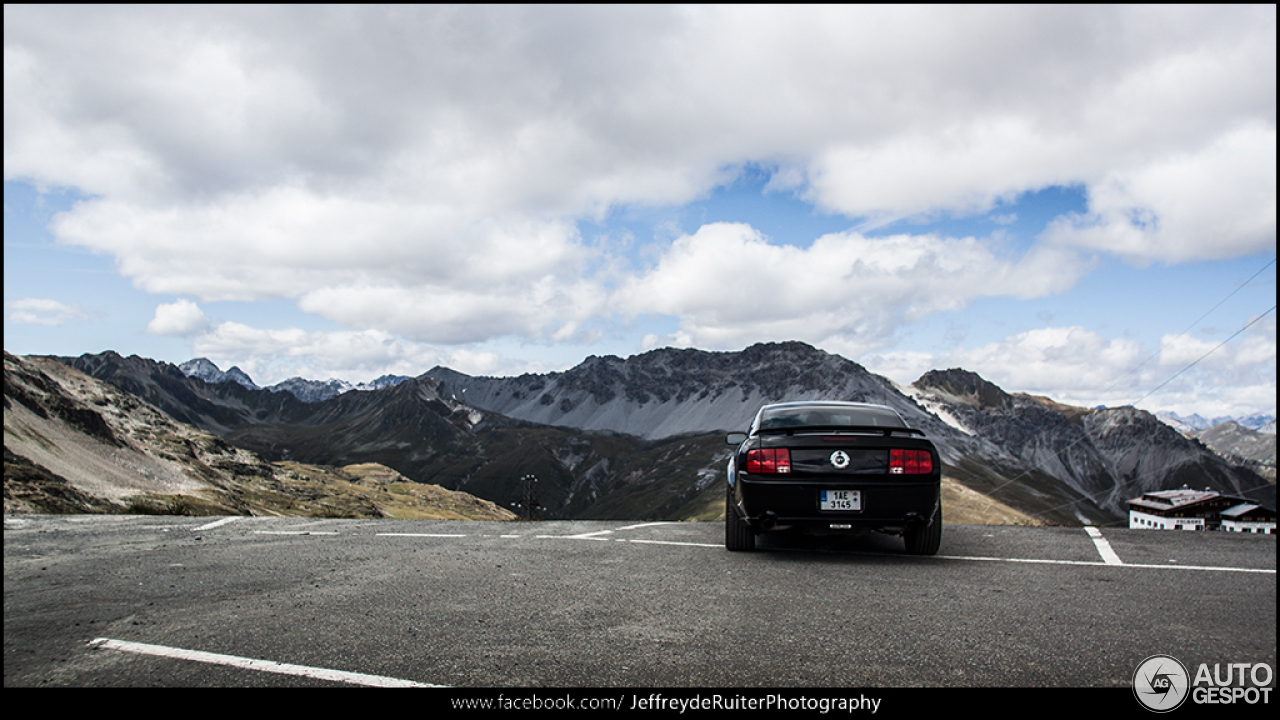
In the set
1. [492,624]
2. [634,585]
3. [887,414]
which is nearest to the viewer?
[492,624]

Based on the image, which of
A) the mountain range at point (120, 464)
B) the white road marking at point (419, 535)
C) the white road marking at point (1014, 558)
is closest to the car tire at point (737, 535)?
the white road marking at point (1014, 558)

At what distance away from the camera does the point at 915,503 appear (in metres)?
7.15

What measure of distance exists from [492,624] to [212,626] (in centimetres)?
196

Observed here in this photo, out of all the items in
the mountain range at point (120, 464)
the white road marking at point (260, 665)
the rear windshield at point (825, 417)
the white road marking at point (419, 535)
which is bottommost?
the mountain range at point (120, 464)

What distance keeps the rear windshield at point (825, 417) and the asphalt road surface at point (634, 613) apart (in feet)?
4.71

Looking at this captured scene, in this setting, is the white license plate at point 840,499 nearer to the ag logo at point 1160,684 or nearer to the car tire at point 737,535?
the car tire at point 737,535

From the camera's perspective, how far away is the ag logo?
356 centimetres

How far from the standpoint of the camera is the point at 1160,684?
3.73 m

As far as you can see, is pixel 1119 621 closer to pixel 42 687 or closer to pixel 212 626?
pixel 212 626

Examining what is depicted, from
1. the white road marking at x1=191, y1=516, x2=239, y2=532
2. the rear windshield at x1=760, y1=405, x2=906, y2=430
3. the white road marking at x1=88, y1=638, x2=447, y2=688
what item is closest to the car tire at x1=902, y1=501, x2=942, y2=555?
the rear windshield at x1=760, y1=405, x2=906, y2=430

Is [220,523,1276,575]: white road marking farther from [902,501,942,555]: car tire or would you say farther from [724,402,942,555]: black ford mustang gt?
[724,402,942,555]: black ford mustang gt

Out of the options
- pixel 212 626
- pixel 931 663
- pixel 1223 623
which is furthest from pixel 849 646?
pixel 212 626

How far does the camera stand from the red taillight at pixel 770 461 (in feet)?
23.9

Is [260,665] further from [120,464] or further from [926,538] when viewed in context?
[120,464]
